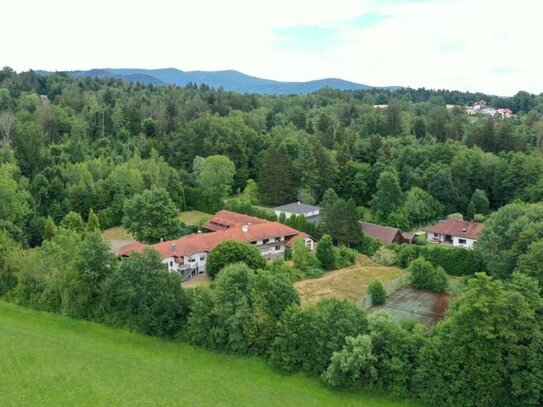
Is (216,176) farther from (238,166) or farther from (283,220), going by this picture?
(283,220)

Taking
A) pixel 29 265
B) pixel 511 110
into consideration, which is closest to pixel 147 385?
pixel 29 265

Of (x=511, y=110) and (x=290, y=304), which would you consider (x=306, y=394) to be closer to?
(x=290, y=304)

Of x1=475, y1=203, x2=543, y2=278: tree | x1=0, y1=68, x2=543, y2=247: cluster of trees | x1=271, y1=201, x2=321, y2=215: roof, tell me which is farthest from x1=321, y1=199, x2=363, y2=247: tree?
x1=475, y1=203, x2=543, y2=278: tree

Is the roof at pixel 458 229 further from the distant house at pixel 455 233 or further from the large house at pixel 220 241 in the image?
the large house at pixel 220 241

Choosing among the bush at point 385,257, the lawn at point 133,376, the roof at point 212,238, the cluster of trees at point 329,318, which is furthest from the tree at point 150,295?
the bush at point 385,257

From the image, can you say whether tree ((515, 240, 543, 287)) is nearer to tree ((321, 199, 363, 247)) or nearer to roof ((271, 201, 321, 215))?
tree ((321, 199, 363, 247))
